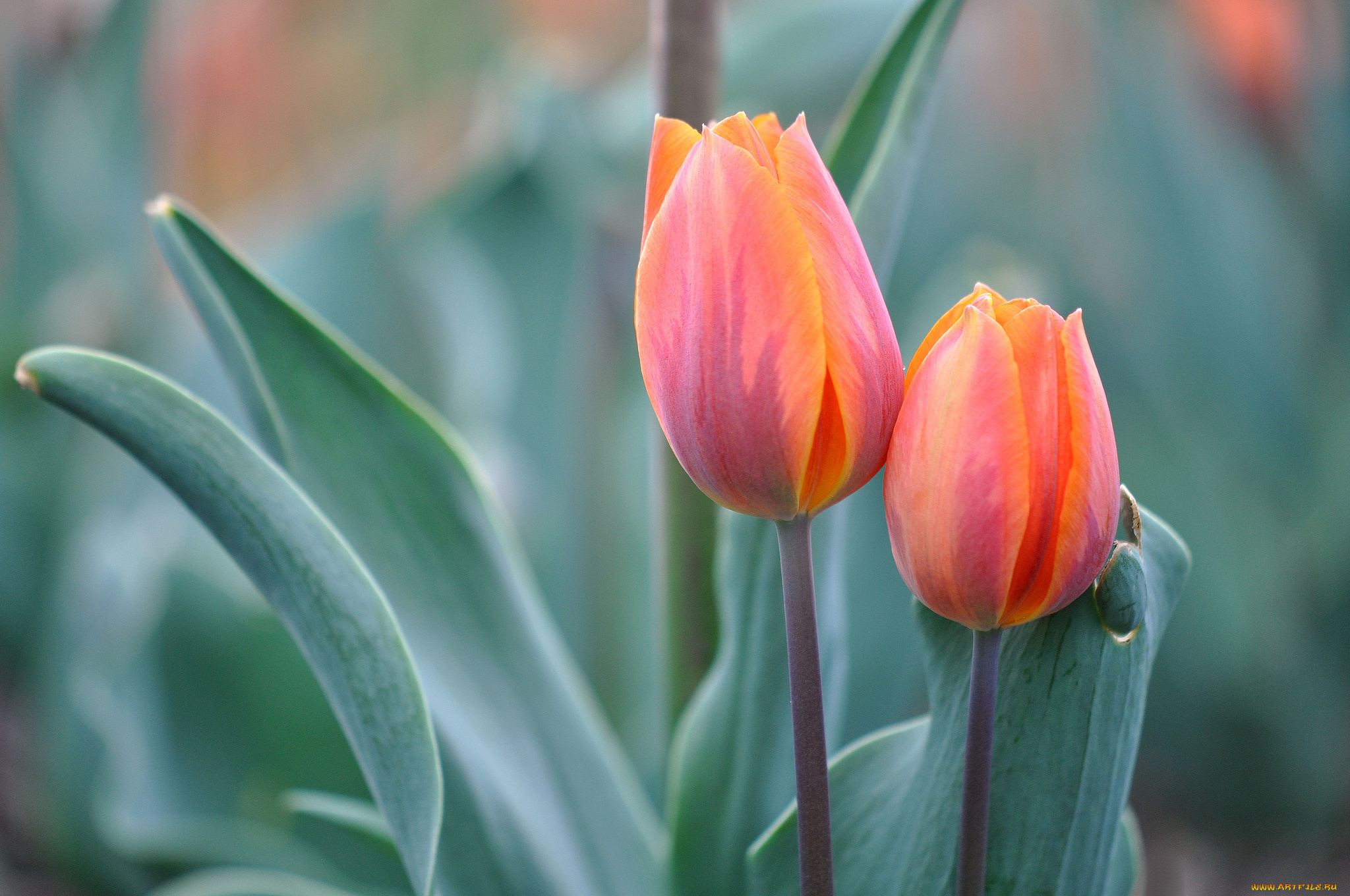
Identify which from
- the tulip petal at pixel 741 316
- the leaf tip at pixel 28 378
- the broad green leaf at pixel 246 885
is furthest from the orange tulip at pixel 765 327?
the broad green leaf at pixel 246 885

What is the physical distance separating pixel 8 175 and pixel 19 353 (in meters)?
0.14

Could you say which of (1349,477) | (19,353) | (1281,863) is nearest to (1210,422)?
(1349,477)

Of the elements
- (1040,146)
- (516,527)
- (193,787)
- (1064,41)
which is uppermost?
(1064,41)

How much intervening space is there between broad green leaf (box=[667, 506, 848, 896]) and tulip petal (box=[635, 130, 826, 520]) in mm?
95

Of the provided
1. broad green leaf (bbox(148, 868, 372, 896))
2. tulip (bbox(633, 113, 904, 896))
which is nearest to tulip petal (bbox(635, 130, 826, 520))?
tulip (bbox(633, 113, 904, 896))

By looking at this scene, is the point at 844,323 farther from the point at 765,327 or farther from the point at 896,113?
the point at 896,113

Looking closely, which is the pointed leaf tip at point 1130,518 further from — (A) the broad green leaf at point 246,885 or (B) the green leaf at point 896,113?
(A) the broad green leaf at point 246,885

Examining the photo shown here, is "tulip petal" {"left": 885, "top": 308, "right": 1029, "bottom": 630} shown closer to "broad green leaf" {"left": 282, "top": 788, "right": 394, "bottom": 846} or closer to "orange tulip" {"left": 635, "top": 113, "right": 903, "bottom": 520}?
"orange tulip" {"left": 635, "top": 113, "right": 903, "bottom": 520}

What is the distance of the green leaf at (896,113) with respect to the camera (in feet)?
0.87

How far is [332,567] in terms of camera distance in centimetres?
21

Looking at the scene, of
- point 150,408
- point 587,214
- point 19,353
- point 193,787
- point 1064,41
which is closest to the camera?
point 150,408

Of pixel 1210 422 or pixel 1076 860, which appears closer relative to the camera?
pixel 1076 860

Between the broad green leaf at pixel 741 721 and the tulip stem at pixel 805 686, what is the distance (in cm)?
8

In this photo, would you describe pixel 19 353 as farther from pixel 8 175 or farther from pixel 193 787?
pixel 193 787
